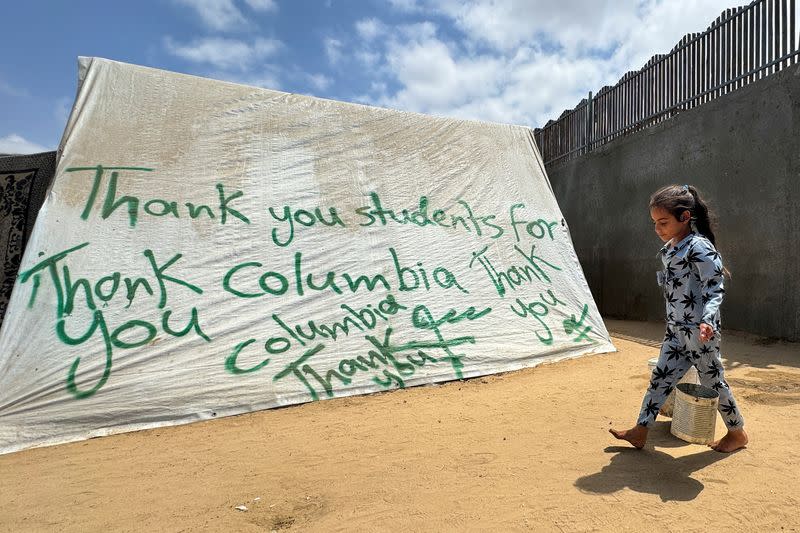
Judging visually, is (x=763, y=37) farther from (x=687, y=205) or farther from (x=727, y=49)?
(x=687, y=205)

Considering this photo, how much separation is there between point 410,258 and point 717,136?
467 cm

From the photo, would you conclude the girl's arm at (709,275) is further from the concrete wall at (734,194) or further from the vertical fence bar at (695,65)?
the vertical fence bar at (695,65)

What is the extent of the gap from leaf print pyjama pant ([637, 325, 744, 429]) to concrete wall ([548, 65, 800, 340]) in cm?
321

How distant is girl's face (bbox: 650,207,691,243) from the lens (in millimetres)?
2338

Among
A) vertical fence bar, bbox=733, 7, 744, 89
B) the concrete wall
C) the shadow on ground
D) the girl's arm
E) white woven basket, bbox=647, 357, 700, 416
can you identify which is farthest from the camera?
vertical fence bar, bbox=733, 7, 744, 89

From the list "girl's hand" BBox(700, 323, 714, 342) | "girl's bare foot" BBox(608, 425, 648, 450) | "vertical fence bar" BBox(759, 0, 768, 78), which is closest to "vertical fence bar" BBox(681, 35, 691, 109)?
"vertical fence bar" BBox(759, 0, 768, 78)

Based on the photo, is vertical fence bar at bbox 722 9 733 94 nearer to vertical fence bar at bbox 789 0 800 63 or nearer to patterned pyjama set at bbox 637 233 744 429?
vertical fence bar at bbox 789 0 800 63

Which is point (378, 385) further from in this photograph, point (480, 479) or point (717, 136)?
point (717, 136)

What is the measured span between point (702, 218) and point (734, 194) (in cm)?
434

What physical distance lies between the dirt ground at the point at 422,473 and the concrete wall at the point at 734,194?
2.45 m

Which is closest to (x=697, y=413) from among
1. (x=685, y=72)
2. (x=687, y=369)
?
(x=687, y=369)

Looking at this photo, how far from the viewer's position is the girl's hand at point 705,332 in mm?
2074

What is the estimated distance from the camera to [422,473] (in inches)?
87.9

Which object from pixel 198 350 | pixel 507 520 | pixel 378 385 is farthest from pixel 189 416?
pixel 507 520
